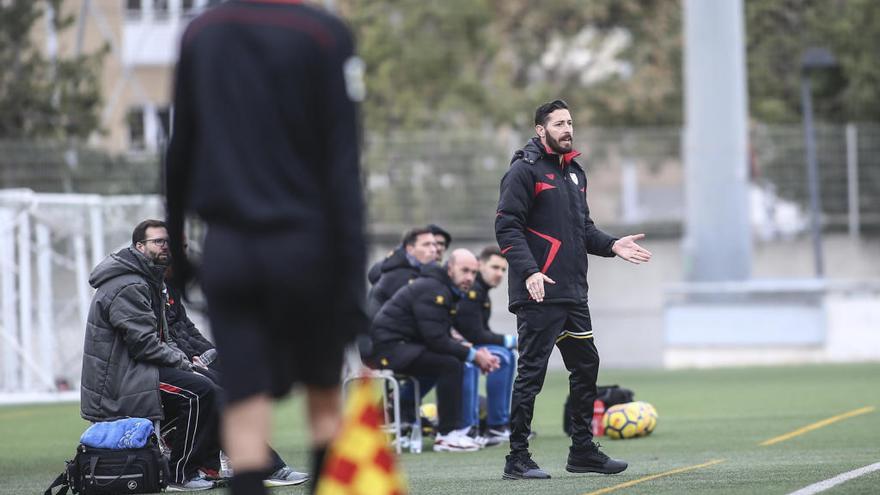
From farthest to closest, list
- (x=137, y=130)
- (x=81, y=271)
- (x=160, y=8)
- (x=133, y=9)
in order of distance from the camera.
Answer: (x=133, y=9)
(x=160, y=8)
(x=137, y=130)
(x=81, y=271)

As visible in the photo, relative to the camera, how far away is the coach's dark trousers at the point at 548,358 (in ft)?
29.1

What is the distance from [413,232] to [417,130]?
19.8 m

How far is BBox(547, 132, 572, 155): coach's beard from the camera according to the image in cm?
905

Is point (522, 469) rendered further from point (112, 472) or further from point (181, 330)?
point (181, 330)

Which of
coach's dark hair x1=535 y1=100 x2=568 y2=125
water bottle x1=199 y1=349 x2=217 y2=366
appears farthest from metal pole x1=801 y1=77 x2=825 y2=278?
coach's dark hair x1=535 y1=100 x2=568 y2=125

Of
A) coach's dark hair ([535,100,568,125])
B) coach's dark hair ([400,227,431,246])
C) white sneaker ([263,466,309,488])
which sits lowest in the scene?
white sneaker ([263,466,309,488])

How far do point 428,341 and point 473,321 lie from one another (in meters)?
0.97

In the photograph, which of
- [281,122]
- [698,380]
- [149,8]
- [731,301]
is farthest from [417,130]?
[281,122]

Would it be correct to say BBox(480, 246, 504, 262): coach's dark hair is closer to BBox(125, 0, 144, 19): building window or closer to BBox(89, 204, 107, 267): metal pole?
BBox(89, 204, 107, 267): metal pole

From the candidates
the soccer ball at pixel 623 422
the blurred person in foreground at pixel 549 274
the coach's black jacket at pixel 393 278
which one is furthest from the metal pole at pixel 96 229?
the blurred person in foreground at pixel 549 274

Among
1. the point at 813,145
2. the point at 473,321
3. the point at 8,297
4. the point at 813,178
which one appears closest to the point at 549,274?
the point at 473,321

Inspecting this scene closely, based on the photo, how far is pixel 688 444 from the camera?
1164 centimetres

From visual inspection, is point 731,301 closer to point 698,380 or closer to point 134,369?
point 698,380

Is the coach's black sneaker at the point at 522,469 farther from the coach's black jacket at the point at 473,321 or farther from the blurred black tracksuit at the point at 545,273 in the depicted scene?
the coach's black jacket at the point at 473,321
